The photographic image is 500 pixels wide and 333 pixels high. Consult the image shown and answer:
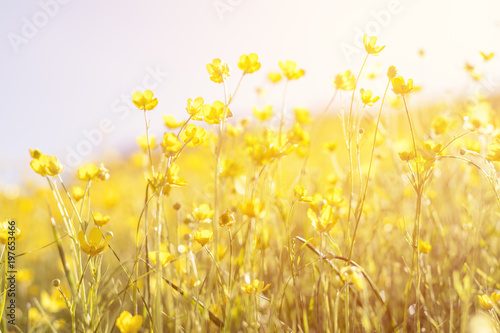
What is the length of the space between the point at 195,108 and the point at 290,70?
52cm

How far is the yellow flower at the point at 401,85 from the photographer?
1.02 meters

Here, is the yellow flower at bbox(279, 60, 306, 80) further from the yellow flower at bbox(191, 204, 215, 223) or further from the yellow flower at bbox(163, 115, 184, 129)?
the yellow flower at bbox(191, 204, 215, 223)

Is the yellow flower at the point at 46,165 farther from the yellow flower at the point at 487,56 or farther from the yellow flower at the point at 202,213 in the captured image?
the yellow flower at the point at 487,56

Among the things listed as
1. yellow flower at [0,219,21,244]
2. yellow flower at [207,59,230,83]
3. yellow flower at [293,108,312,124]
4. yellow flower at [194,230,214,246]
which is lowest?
yellow flower at [194,230,214,246]

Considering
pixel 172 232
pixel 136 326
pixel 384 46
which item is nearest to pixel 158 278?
pixel 136 326

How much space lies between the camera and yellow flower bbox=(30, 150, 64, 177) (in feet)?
3.56

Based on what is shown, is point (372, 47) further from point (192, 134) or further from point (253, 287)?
point (253, 287)

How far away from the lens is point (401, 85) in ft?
3.35

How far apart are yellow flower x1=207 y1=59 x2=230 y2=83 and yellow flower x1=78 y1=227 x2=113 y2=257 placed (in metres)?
0.49

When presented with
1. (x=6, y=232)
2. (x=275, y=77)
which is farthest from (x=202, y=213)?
(x=275, y=77)

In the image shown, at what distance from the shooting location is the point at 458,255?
4.74 ft

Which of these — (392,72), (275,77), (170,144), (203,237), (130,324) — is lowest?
(130,324)

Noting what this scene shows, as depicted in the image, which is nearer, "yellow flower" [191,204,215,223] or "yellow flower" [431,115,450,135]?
"yellow flower" [191,204,215,223]

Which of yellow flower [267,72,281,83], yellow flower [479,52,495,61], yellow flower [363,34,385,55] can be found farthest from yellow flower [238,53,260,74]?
yellow flower [479,52,495,61]
